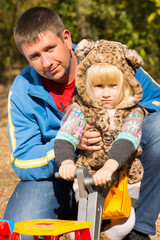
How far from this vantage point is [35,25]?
102 inches

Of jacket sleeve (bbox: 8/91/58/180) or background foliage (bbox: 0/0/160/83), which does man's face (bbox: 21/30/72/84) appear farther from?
background foliage (bbox: 0/0/160/83)

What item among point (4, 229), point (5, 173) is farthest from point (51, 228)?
point (5, 173)

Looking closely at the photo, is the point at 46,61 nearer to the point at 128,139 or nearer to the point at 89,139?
the point at 89,139

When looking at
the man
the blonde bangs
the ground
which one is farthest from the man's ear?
the ground

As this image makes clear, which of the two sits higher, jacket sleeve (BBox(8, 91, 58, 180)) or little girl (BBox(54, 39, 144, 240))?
little girl (BBox(54, 39, 144, 240))

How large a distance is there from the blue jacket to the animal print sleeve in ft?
1.29

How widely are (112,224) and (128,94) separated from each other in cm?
87

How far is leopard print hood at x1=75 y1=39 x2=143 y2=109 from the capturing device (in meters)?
2.24

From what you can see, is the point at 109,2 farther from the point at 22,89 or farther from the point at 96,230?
the point at 96,230

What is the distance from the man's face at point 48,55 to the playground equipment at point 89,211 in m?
0.84

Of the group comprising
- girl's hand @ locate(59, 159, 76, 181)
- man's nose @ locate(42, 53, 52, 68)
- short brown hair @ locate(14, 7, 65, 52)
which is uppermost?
short brown hair @ locate(14, 7, 65, 52)

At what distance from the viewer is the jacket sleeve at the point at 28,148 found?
2.56m

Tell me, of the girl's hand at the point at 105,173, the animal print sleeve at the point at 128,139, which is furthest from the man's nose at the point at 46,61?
the girl's hand at the point at 105,173

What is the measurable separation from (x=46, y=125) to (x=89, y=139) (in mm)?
515
